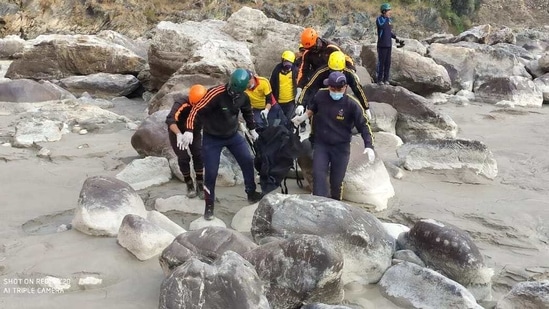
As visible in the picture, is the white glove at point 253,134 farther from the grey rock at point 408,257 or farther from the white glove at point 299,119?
the grey rock at point 408,257

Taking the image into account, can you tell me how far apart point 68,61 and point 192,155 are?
901 centimetres

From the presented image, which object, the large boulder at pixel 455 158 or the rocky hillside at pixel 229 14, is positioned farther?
the rocky hillside at pixel 229 14

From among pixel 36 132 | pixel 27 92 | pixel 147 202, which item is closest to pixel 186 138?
pixel 147 202

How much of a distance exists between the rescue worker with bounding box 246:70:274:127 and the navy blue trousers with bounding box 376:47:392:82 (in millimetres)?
4289

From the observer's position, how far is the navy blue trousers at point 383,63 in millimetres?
10250

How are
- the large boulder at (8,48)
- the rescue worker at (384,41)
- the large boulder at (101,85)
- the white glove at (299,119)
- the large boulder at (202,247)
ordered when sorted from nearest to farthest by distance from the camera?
1. the large boulder at (202,247)
2. the white glove at (299,119)
3. the rescue worker at (384,41)
4. the large boulder at (101,85)
5. the large boulder at (8,48)

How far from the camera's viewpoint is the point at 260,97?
664 centimetres

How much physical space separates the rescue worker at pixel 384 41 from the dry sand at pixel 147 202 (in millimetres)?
2180

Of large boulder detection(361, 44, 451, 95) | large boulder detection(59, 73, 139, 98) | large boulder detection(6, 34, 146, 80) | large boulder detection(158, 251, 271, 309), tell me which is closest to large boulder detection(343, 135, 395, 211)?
large boulder detection(158, 251, 271, 309)

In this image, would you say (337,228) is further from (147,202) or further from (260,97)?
(260,97)

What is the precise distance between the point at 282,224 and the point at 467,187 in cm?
Answer: 301

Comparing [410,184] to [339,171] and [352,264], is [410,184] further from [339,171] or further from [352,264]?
[352,264]

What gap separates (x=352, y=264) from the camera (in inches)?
164

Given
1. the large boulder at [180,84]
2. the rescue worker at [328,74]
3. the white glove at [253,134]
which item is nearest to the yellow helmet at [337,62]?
the rescue worker at [328,74]
